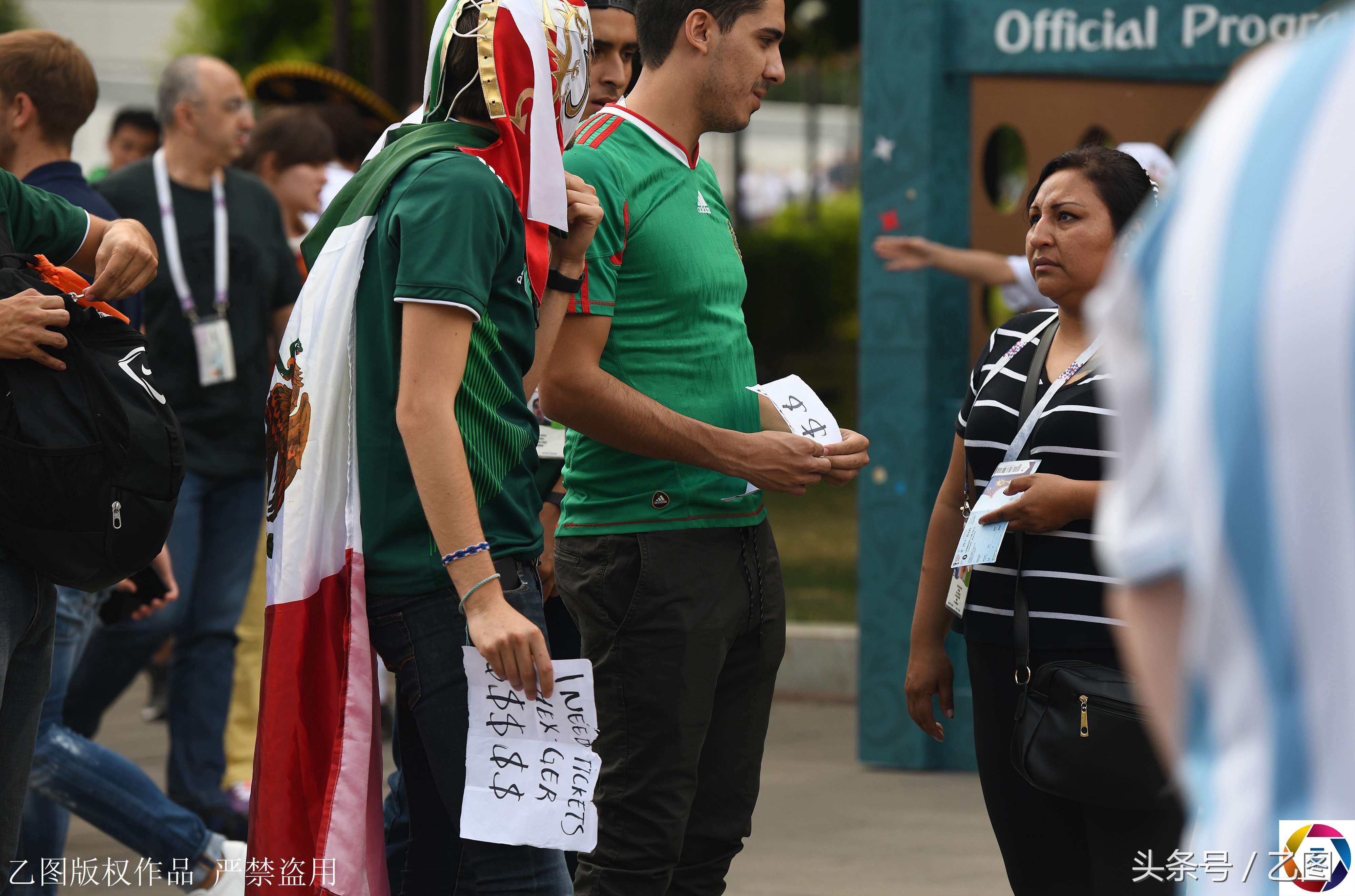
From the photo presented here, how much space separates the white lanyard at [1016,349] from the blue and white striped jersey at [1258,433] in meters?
2.10

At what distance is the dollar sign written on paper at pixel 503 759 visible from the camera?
231 centimetres

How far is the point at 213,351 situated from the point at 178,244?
0.35 meters

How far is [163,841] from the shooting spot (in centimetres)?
380

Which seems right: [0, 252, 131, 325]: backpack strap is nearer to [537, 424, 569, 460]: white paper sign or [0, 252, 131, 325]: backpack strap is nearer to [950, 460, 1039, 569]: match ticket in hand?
[537, 424, 569, 460]: white paper sign

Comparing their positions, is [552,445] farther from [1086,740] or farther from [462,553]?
[1086,740]

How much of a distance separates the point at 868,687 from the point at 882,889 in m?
1.27

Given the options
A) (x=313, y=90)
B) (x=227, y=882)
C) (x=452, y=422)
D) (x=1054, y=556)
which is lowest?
(x=227, y=882)

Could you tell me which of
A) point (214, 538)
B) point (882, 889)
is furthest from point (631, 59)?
point (882, 889)

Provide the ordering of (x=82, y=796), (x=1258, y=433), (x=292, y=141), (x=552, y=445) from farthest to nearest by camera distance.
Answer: (x=292, y=141), (x=82, y=796), (x=552, y=445), (x=1258, y=433)

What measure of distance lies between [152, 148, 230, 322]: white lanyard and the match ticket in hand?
113 inches

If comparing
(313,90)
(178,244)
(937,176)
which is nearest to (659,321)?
(178,244)

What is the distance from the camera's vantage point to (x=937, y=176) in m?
5.45

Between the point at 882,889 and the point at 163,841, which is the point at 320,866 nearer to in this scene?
the point at 163,841

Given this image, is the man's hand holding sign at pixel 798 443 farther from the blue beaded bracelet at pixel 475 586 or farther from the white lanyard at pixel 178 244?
the white lanyard at pixel 178 244
